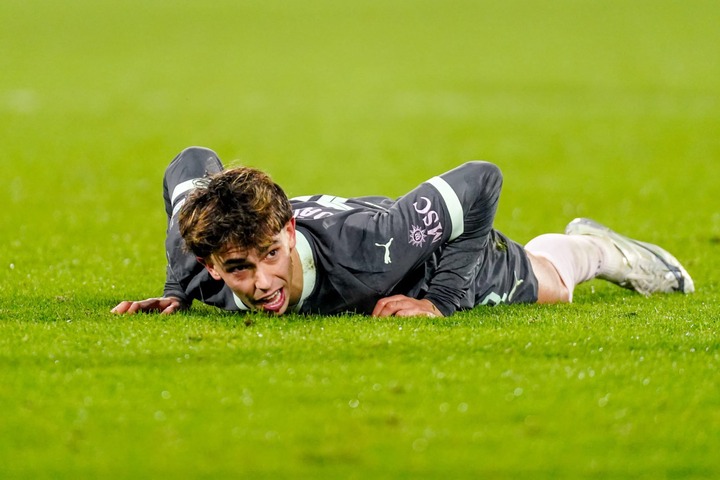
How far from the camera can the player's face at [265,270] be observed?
7.76 meters

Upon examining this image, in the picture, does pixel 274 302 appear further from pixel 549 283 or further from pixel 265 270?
pixel 549 283

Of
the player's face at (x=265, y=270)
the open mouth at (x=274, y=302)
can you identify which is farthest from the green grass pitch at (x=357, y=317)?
the player's face at (x=265, y=270)

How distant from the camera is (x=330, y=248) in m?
8.08

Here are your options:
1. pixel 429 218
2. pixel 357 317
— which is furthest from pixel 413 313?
pixel 429 218

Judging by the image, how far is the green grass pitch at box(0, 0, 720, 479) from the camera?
5809 millimetres

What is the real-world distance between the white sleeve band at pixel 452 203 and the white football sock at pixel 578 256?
1.89 meters

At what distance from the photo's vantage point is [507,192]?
1875cm

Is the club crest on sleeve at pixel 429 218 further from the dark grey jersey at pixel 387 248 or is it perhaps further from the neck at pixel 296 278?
the neck at pixel 296 278

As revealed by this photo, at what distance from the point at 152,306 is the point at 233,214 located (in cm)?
141

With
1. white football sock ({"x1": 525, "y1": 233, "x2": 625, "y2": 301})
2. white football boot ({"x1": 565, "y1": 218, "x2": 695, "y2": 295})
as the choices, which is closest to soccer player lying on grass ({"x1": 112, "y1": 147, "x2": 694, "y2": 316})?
white football sock ({"x1": 525, "y1": 233, "x2": 625, "y2": 301})

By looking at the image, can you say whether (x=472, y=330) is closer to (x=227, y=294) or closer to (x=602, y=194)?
(x=227, y=294)

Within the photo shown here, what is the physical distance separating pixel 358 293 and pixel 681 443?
292 cm

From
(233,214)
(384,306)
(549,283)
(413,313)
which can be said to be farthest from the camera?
(549,283)

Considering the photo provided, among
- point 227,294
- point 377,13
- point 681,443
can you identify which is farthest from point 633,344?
point 377,13
